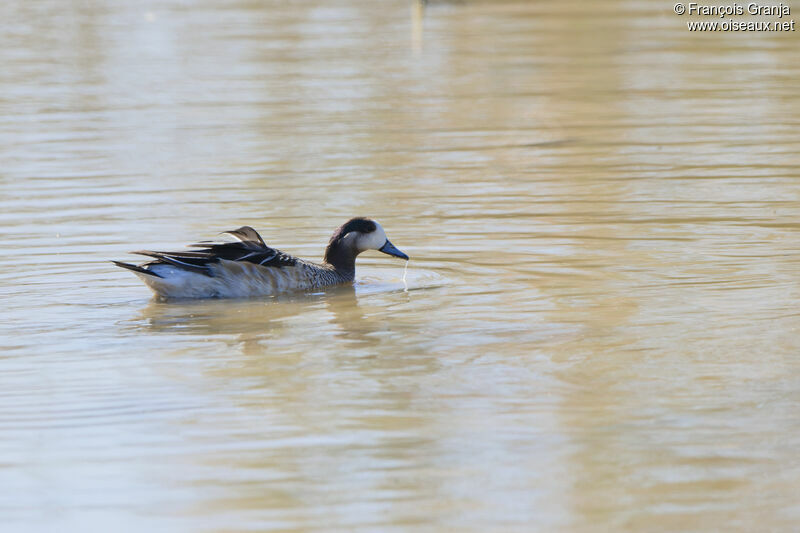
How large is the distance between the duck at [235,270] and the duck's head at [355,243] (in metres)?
0.01

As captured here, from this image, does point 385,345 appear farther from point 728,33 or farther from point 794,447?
point 728,33

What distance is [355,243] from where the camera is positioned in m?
10.6

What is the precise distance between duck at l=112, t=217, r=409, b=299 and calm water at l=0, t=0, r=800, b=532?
0.57ft

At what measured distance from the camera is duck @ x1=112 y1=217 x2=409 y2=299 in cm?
985

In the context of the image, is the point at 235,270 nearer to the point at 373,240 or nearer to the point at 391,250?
the point at 373,240

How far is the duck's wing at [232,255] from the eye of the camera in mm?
9883

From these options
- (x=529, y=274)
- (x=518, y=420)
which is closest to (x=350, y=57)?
(x=529, y=274)

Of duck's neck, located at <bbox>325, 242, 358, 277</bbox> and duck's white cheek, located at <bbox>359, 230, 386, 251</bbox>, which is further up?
duck's white cheek, located at <bbox>359, 230, 386, 251</bbox>

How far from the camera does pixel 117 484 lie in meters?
6.12

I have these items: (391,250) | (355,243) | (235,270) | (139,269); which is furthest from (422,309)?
(139,269)

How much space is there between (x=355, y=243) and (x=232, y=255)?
1.07 metres

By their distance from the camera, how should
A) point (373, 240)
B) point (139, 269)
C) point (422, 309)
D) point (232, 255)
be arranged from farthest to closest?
point (373, 240)
point (232, 255)
point (139, 269)
point (422, 309)

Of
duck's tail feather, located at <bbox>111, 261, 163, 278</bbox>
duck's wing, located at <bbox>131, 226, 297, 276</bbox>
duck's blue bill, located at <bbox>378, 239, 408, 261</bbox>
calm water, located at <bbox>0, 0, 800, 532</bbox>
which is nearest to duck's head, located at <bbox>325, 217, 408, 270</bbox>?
duck's blue bill, located at <bbox>378, 239, 408, 261</bbox>

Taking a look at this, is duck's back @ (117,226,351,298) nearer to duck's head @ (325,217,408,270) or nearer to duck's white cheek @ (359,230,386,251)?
duck's head @ (325,217,408,270)
